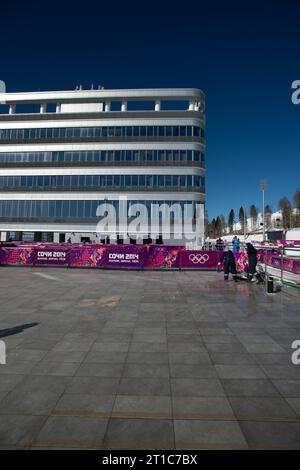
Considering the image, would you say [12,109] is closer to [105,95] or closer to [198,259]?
[105,95]

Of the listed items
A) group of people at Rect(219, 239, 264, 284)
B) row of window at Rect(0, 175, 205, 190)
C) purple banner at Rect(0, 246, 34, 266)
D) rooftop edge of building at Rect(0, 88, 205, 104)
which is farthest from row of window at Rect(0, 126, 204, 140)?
group of people at Rect(219, 239, 264, 284)

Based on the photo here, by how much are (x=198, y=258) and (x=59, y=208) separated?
1409 inches

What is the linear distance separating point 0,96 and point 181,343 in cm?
6101

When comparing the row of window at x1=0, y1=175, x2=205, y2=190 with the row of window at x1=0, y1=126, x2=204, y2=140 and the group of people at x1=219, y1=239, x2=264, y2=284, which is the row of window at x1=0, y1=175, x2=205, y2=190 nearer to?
the row of window at x1=0, y1=126, x2=204, y2=140

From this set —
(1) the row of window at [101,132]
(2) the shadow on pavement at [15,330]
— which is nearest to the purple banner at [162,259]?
(2) the shadow on pavement at [15,330]

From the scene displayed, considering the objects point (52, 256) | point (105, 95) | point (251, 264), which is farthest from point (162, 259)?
point (105, 95)

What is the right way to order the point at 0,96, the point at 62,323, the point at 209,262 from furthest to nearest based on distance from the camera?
the point at 0,96, the point at 209,262, the point at 62,323

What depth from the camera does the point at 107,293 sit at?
11.5 metres

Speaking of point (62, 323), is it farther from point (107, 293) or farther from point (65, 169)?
point (65, 169)

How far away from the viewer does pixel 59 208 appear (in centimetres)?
4891

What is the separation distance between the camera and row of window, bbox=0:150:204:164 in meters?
46.8

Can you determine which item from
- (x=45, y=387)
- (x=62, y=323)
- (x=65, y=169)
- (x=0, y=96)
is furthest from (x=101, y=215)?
(x=45, y=387)
